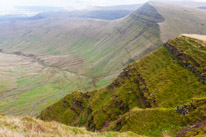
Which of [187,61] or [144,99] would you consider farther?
[187,61]

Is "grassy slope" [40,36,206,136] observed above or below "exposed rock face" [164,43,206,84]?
below

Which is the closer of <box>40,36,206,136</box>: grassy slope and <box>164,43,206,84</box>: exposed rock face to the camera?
<box>40,36,206,136</box>: grassy slope

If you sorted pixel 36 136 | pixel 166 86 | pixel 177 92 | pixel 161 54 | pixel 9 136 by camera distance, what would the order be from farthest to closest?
pixel 161 54 < pixel 166 86 < pixel 177 92 < pixel 36 136 < pixel 9 136

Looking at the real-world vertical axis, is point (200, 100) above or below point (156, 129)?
above

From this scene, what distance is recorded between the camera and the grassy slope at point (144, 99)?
3922 cm

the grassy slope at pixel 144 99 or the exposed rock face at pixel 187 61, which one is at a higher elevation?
the exposed rock face at pixel 187 61

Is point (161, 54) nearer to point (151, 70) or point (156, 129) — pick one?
point (151, 70)

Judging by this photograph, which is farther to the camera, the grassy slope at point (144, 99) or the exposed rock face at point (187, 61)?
the exposed rock face at point (187, 61)

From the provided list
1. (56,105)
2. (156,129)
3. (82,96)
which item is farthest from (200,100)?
(56,105)

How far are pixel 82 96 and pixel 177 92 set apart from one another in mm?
60561

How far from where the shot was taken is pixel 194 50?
66.9 m

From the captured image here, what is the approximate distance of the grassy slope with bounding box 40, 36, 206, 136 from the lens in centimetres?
3922

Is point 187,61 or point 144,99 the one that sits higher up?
point 187,61

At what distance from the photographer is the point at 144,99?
60656 millimetres
